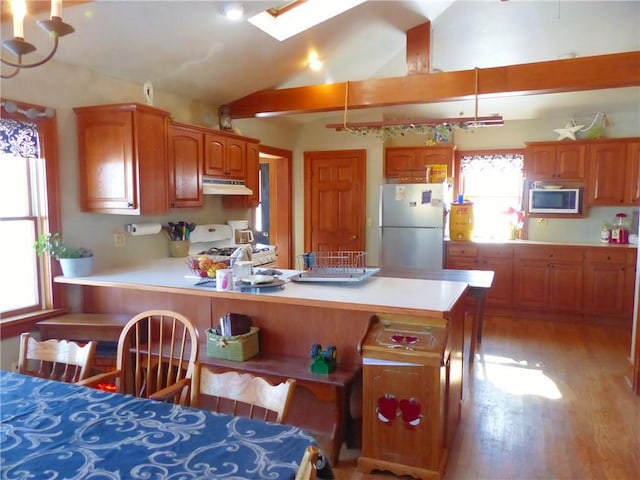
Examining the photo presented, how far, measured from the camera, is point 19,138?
2.71 m

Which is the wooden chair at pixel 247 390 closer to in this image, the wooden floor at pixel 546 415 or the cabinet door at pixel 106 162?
the wooden floor at pixel 546 415

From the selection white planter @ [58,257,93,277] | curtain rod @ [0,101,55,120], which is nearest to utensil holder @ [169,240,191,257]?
white planter @ [58,257,93,277]

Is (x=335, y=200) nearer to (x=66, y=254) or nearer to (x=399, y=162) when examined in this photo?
(x=399, y=162)

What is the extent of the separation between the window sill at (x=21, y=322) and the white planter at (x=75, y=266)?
11.3 inches

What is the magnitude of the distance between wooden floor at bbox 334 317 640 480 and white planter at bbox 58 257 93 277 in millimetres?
1991

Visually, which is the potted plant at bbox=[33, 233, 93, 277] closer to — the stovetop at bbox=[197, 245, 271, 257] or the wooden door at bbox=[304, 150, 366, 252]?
the stovetop at bbox=[197, 245, 271, 257]

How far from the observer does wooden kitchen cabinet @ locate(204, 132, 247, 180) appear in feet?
12.9

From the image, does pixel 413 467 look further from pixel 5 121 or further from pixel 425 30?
pixel 425 30

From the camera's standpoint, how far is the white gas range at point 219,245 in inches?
164

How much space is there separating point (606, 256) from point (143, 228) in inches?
184

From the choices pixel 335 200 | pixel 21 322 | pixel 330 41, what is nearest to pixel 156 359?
pixel 21 322

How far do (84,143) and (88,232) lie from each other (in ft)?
2.04

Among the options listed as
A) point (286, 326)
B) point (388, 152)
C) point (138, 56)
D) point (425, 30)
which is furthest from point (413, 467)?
point (388, 152)

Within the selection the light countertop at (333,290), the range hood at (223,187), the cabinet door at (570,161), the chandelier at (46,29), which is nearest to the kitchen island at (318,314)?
the light countertop at (333,290)
